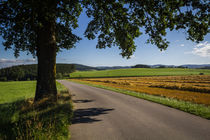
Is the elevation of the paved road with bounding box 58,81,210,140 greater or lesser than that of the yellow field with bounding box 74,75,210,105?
greater

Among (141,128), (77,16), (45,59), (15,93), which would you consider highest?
(77,16)

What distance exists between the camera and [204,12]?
269 inches

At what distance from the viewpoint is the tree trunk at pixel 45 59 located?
7.85 metres

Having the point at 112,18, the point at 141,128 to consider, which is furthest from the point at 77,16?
the point at 141,128

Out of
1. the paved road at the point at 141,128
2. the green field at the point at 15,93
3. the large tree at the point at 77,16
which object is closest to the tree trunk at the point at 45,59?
the large tree at the point at 77,16

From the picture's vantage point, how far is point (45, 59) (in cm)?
784

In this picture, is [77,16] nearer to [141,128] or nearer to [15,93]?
[141,128]

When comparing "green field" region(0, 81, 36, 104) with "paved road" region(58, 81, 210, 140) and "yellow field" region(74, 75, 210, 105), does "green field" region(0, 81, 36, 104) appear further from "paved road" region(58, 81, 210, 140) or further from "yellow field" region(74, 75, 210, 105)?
"yellow field" region(74, 75, 210, 105)

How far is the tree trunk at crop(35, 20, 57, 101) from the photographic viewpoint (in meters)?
7.85

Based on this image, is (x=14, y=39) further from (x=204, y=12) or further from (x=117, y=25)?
(x=204, y=12)

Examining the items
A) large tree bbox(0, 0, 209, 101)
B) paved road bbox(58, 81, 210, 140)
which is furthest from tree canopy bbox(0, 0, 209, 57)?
paved road bbox(58, 81, 210, 140)

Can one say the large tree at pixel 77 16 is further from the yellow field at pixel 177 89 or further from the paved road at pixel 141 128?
the yellow field at pixel 177 89

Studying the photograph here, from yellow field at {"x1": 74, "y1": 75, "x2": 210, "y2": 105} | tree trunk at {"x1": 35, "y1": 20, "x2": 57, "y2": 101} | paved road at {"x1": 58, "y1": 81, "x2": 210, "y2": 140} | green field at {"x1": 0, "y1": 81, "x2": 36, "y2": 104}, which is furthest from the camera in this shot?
yellow field at {"x1": 74, "y1": 75, "x2": 210, "y2": 105}

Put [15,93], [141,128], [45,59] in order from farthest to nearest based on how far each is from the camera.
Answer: [15,93] < [45,59] < [141,128]
